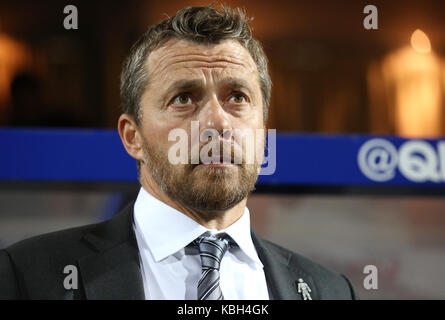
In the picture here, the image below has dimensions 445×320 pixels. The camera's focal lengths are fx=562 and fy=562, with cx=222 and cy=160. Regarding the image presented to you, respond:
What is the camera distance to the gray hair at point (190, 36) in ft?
4.10

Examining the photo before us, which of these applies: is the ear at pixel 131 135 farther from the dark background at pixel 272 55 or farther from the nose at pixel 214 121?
the dark background at pixel 272 55

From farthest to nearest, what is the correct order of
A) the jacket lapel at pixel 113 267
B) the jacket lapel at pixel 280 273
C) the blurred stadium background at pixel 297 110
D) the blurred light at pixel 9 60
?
1. the blurred light at pixel 9 60
2. the blurred stadium background at pixel 297 110
3. the jacket lapel at pixel 280 273
4. the jacket lapel at pixel 113 267

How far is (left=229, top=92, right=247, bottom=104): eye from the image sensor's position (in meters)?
1.25

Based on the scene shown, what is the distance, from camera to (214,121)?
1.20 meters

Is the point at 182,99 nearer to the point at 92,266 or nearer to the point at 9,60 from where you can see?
the point at 92,266

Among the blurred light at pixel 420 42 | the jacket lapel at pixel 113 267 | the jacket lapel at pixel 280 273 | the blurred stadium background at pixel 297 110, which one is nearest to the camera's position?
the jacket lapel at pixel 113 267

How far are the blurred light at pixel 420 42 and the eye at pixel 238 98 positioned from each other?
1.16 metres

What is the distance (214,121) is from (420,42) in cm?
141

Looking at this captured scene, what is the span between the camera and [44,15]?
6.24ft

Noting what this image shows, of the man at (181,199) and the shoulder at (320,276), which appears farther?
the shoulder at (320,276)

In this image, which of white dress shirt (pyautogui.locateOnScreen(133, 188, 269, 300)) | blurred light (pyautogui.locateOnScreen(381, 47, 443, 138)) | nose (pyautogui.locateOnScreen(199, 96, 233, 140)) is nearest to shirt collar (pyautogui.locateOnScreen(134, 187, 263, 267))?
white dress shirt (pyautogui.locateOnScreen(133, 188, 269, 300))

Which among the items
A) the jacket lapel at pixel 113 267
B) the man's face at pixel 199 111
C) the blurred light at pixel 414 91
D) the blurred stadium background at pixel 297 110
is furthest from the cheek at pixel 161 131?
the blurred light at pixel 414 91

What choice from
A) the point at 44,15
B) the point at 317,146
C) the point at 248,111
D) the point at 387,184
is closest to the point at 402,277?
the point at 387,184

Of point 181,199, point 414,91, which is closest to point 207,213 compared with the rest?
point 181,199
